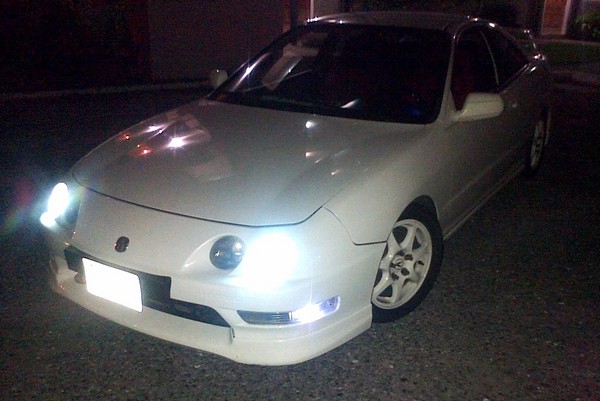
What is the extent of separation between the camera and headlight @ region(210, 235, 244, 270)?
8.13 ft

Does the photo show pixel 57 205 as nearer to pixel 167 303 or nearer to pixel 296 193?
pixel 167 303

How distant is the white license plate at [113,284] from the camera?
2.59 meters

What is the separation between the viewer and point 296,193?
2.68m

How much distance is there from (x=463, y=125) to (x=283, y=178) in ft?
4.22

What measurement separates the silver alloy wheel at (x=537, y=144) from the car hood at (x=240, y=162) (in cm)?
235

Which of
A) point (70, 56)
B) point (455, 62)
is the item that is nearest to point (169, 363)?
point (455, 62)

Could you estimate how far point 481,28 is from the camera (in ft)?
14.1

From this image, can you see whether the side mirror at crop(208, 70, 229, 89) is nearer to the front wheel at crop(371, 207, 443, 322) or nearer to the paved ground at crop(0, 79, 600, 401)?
the paved ground at crop(0, 79, 600, 401)

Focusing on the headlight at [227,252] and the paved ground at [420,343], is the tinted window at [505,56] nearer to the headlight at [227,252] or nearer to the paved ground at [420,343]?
the paved ground at [420,343]

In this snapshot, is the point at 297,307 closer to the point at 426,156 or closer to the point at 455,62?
the point at 426,156

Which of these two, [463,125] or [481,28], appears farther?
[481,28]

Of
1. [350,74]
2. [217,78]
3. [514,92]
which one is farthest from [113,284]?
[514,92]

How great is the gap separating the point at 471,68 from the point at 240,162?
1.79 meters

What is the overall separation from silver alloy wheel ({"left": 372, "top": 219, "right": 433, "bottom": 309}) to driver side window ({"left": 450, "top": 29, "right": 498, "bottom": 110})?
2.84 ft
